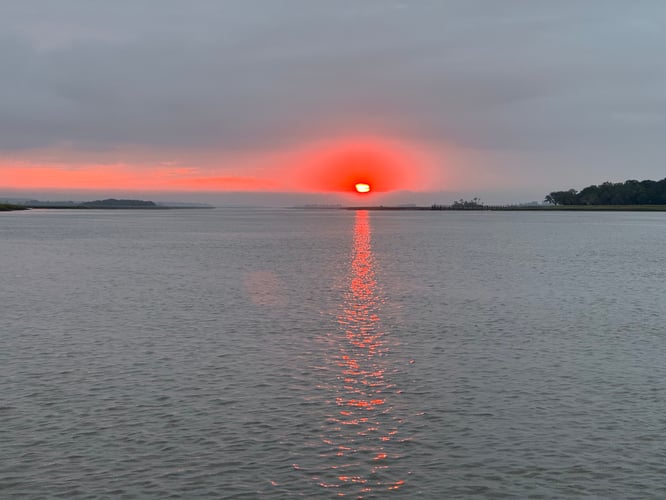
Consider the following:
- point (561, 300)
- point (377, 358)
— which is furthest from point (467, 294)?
point (377, 358)

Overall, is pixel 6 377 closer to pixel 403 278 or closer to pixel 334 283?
pixel 334 283

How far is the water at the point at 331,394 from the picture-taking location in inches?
620

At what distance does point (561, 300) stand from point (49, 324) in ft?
101

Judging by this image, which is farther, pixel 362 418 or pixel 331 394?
pixel 331 394

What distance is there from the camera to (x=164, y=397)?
71.7 feet

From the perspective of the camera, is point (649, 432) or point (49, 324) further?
point (49, 324)

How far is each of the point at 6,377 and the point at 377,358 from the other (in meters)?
13.4

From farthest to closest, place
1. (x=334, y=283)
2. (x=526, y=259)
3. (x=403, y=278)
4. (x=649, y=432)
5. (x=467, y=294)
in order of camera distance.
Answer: (x=526, y=259)
(x=403, y=278)
(x=334, y=283)
(x=467, y=294)
(x=649, y=432)

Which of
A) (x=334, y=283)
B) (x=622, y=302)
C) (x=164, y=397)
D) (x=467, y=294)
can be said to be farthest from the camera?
(x=334, y=283)

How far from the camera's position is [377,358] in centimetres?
2780

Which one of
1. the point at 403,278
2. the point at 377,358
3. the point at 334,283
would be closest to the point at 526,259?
the point at 403,278

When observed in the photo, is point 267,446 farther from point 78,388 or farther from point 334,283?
point 334,283

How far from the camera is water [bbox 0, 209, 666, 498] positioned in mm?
15742

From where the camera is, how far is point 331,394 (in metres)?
22.4
